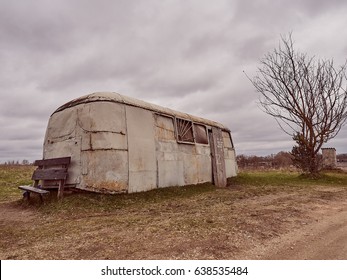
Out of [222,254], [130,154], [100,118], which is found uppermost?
[100,118]

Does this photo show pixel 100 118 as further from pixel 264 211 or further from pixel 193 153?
pixel 264 211

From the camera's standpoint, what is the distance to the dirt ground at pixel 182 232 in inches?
174

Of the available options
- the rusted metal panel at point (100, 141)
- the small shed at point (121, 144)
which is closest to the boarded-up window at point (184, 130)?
the small shed at point (121, 144)

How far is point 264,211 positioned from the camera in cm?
726

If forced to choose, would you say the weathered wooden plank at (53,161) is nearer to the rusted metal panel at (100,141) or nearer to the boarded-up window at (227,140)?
the rusted metal panel at (100,141)

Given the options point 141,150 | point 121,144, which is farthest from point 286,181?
point 121,144

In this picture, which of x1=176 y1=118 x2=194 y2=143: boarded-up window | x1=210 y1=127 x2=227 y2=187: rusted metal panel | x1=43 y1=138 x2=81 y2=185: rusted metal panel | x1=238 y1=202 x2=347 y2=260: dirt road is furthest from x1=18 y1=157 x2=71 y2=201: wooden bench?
x1=210 y1=127 x2=227 y2=187: rusted metal panel

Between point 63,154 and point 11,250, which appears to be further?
point 63,154

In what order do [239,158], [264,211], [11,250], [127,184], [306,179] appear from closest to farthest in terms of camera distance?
[11,250]
[264,211]
[127,184]
[306,179]
[239,158]

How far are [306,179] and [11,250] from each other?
54.8 ft

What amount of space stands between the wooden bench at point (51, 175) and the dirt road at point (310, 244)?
6581 millimetres

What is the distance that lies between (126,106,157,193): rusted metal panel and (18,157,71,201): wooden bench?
6.96 feet
